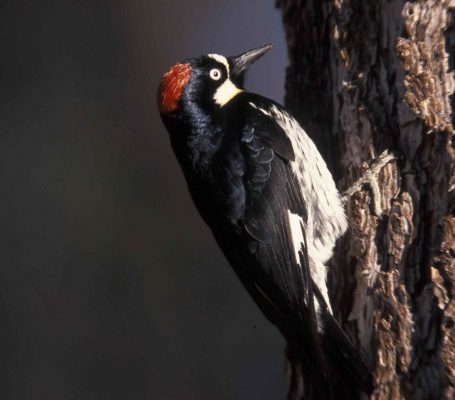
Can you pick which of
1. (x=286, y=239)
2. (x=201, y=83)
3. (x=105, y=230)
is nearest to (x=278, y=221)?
(x=286, y=239)

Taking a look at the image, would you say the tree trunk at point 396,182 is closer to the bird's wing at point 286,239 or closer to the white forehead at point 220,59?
the bird's wing at point 286,239

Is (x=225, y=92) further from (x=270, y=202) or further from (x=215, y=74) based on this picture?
(x=270, y=202)

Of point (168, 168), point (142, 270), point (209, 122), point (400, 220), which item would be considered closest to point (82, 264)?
point (142, 270)

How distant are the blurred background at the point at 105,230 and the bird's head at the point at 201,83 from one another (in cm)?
135

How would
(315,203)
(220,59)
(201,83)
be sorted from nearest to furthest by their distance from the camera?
(315,203) < (201,83) < (220,59)

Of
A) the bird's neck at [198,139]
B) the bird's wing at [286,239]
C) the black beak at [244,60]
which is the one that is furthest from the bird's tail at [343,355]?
the black beak at [244,60]

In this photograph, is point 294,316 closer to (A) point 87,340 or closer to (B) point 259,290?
(B) point 259,290

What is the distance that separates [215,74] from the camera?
283cm

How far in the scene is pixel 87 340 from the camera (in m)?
4.26

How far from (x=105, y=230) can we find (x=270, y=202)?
74.3 inches

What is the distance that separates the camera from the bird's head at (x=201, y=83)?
274 centimetres

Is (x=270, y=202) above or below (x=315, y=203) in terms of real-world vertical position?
above

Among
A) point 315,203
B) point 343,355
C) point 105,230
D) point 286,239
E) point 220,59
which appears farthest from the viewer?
point 105,230

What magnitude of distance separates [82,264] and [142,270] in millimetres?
328
